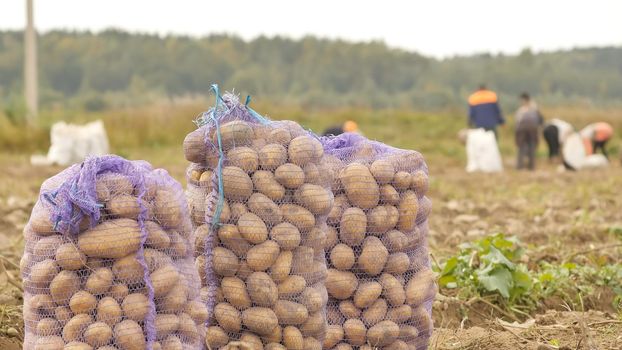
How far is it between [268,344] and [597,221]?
251 inches

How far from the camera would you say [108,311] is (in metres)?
3.11

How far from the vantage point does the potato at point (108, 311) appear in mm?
3111

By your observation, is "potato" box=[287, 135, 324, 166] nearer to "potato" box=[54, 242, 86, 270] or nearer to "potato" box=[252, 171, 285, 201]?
"potato" box=[252, 171, 285, 201]

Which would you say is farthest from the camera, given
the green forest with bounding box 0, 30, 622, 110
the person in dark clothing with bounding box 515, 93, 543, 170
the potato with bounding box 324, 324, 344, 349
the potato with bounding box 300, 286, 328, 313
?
the green forest with bounding box 0, 30, 622, 110

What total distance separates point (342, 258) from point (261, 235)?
1.67 ft

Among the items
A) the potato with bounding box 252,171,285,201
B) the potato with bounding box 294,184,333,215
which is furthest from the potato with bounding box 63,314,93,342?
the potato with bounding box 294,184,333,215

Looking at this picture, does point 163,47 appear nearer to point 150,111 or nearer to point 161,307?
point 150,111

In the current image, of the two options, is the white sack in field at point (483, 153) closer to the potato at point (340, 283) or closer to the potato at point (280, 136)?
the potato at point (340, 283)

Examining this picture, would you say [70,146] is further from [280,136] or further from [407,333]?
[280,136]

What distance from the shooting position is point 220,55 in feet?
182

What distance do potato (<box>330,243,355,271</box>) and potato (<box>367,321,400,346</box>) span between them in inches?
10.3

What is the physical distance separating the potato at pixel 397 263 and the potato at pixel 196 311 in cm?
87

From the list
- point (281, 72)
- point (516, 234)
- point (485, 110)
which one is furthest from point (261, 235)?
point (281, 72)

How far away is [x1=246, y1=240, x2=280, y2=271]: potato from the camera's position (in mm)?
3455
